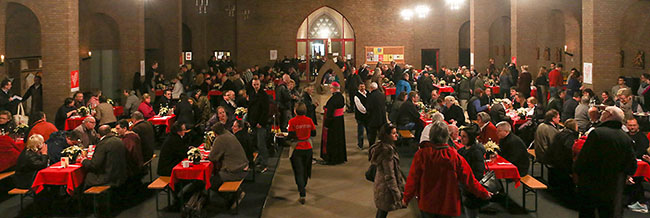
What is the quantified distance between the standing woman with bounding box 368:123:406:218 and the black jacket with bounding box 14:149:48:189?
484 centimetres

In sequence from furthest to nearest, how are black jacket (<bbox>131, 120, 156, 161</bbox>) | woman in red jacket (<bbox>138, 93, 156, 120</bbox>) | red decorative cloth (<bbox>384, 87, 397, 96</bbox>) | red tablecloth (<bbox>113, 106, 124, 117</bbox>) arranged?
red decorative cloth (<bbox>384, 87, 397, 96</bbox>), red tablecloth (<bbox>113, 106, 124, 117</bbox>), woman in red jacket (<bbox>138, 93, 156, 120</bbox>), black jacket (<bbox>131, 120, 156, 161</bbox>)

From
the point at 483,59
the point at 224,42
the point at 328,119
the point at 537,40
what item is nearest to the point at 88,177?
the point at 328,119

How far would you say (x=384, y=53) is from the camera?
33.8m

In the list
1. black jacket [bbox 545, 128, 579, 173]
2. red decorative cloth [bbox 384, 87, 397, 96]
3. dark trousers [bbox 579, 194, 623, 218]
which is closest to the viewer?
dark trousers [bbox 579, 194, 623, 218]

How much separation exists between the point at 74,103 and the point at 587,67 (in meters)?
13.3

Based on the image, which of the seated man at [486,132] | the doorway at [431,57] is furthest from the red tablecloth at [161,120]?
the doorway at [431,57]

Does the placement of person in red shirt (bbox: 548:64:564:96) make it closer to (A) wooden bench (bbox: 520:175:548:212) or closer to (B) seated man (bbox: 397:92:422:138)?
(B) seated man (bbox: 397:92:422:138)

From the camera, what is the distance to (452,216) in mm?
6137

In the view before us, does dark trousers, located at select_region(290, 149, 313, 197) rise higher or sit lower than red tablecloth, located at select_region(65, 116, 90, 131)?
lower

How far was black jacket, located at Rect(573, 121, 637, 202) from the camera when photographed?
6.46 metres

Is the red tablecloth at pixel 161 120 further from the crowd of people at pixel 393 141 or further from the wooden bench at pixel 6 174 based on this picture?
the wooden bench at pixel 6 174

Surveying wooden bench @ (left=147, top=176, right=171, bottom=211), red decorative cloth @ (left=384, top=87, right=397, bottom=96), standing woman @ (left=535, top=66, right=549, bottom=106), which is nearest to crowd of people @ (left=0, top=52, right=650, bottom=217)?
wooden bench @ (left=147, top=176, right=171, bottom=211)

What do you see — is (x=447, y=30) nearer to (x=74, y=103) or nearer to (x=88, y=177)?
(x=74, y=103)

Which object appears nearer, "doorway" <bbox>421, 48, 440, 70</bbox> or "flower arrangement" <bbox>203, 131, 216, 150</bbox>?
"flower arrangement" <bbox>203, 131, 216, 150</bbox>
